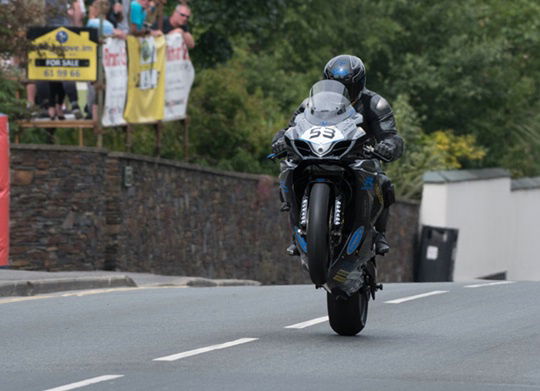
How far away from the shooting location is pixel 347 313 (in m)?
11.9

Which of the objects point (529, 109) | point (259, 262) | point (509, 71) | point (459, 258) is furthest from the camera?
point (529, 109)

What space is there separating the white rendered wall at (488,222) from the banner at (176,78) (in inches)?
434

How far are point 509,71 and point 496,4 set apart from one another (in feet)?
16.3

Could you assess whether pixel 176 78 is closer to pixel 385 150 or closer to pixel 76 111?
pixel 76 111

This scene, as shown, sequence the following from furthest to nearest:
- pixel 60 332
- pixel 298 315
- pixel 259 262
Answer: pixel 259 262 → pixel 298 315 → pixel 60 332

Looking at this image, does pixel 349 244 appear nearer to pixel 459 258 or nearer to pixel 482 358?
pixel 482 358

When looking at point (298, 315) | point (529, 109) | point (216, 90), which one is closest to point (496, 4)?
point (529, 109)

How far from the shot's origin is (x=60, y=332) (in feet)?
40.1

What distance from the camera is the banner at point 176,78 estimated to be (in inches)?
1100

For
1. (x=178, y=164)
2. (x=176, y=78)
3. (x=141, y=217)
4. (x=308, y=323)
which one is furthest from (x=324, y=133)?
(x=176, y=78)

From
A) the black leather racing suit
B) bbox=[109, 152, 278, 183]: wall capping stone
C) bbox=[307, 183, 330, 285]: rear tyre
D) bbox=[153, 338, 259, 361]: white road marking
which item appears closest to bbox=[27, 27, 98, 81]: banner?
bbox=[109, 152, 278, 183]: wall capping stone

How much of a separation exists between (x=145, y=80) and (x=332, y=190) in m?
15.8

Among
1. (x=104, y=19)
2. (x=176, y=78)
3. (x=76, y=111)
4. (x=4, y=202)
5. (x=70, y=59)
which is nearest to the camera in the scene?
(x=4, y=202)

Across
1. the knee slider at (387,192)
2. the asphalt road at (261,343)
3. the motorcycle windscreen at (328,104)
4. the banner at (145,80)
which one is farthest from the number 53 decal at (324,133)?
the banner at (145,80)
